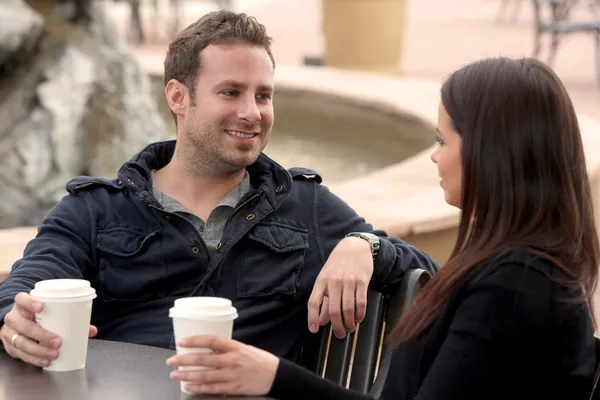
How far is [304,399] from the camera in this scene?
5.40 feet

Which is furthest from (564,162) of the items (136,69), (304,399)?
(136,69)

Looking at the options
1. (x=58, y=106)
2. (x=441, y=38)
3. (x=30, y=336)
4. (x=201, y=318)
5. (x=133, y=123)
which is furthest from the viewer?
(x=441, y=38)

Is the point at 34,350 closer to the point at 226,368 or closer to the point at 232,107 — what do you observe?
the point at 226,368

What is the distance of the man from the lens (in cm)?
217

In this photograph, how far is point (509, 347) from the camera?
1.61 m

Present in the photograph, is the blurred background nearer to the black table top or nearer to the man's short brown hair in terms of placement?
the man's short brown hair

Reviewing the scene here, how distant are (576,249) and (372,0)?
8.16 meters

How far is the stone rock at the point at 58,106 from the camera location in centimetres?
536

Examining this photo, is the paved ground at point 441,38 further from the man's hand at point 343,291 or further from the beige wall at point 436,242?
the man's hand at point 343,291

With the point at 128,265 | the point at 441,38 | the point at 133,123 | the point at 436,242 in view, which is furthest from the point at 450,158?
the point at 441,38

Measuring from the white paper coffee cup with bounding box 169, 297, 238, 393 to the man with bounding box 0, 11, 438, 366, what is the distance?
52cm

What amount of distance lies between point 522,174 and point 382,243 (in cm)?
55

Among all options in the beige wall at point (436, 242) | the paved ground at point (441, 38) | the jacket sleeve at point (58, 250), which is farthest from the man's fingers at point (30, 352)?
the paved ground at point (441, 38)

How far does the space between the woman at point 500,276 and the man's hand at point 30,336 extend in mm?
263
